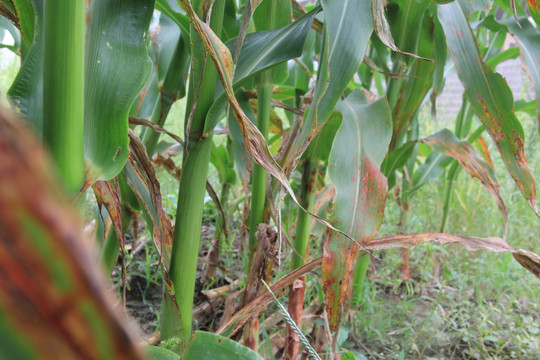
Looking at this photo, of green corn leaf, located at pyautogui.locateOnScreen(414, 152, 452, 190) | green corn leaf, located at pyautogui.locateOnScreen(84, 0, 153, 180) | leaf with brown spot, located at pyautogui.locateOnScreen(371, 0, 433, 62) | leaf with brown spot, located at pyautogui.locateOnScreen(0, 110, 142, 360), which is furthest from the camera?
green corn leaf, located at pyautogui.locateOnScreen(414, 152, 452, 190)

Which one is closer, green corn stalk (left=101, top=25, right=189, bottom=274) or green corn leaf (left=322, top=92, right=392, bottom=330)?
green corn leaf (left=322, top=92, right=392, bottom=330)

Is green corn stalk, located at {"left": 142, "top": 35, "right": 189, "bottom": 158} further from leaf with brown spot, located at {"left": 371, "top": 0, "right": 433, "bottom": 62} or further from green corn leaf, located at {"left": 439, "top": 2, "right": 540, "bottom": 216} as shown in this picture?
green corn leaf, located at {"left": 439, "top": 2, "right": 540, "bottom": 216}

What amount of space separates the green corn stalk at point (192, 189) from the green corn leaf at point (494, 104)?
1.44 feet

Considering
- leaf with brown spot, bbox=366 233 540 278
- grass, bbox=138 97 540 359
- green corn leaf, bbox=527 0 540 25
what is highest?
green corn leaf, bbox=527 0 540 25

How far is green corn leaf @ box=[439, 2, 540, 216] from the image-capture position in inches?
29.0

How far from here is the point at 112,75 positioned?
46 cm

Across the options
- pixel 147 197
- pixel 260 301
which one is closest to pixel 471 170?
pixel 260 301

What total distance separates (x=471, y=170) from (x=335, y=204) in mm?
464

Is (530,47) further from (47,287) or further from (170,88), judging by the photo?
(47,287)

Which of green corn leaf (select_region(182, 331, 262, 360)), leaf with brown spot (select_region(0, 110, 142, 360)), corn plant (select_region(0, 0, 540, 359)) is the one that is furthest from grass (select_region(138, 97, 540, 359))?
leaf with brown spot (select_region(0, 110, 142, 360))

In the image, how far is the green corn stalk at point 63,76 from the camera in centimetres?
32

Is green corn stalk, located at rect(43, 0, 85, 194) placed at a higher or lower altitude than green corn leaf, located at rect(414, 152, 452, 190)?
higher

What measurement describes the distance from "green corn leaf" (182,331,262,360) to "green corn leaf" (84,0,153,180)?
0.57ft

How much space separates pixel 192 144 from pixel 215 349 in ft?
0.91
